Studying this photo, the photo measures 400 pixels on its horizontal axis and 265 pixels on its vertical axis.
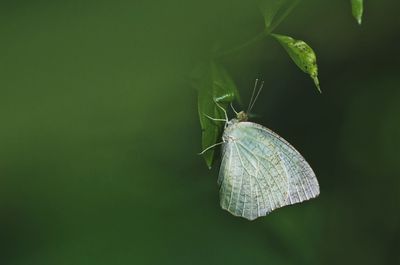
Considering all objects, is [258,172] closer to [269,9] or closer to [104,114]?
[269,9]

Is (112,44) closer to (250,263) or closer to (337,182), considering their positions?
(250,263)

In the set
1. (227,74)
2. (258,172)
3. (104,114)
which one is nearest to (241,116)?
(258,172)

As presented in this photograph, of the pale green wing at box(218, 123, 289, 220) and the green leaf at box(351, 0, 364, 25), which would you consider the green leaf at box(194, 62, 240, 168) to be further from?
the pale green wing at box(218, 123, 289, 220)

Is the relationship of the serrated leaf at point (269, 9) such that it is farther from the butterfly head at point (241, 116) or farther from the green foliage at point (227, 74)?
the butterfly head at point (241, 116)

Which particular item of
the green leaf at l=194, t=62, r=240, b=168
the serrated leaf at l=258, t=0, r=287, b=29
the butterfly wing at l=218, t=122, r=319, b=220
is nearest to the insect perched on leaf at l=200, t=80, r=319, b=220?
the butterfly wing at l=218, t=122, r=319, b=220

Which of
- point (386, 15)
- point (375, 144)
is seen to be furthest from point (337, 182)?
point (386, 15)

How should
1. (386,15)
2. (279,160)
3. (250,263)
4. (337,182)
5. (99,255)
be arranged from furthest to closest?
(337,182)
(386,15)
(279,160)
(250,263)
(99,255)

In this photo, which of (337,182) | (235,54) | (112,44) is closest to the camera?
(112,44)
